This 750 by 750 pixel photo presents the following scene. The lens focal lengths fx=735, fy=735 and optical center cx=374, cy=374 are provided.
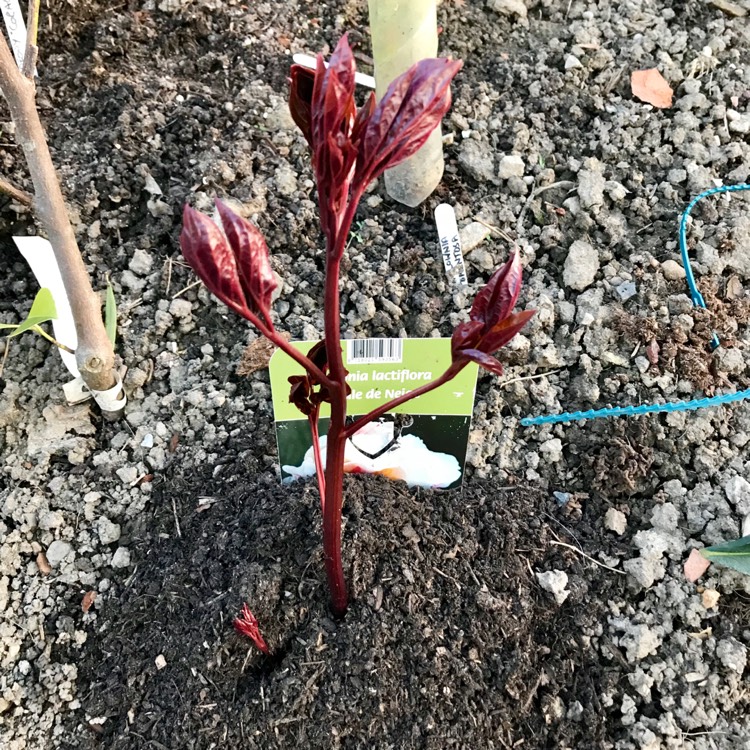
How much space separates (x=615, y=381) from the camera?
144 cm

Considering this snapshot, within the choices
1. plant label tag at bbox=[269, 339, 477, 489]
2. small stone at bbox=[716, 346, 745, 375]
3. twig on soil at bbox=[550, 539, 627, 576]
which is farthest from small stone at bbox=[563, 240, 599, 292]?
twig on soil at bbox=[550, 539, 627, 576]

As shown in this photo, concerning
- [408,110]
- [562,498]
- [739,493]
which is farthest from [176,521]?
[739,493]

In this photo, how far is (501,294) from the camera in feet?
2.63

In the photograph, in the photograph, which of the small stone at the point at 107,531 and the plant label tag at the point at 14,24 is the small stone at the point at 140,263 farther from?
the small stone at the point at 107,531

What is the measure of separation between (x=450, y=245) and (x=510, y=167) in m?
0.26

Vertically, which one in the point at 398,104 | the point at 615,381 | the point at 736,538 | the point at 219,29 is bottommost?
the point at 736,538

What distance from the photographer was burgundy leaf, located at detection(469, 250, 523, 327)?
0.80 meters

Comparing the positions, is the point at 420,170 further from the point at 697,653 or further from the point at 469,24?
the point at 697,653

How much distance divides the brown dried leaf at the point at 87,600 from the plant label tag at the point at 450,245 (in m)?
0.92

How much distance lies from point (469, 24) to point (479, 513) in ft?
4.29

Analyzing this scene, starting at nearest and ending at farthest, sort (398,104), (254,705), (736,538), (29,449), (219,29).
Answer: (398,104), (254,705), (736,538), (29,449), (219,29)

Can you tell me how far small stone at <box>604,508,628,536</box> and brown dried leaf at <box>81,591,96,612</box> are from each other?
36.7 inches

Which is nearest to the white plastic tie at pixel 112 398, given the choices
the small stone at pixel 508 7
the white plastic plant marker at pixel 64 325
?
the white plastic plant marker at pixel 64 325


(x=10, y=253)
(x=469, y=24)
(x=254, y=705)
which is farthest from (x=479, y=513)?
(x=469, y=24)
